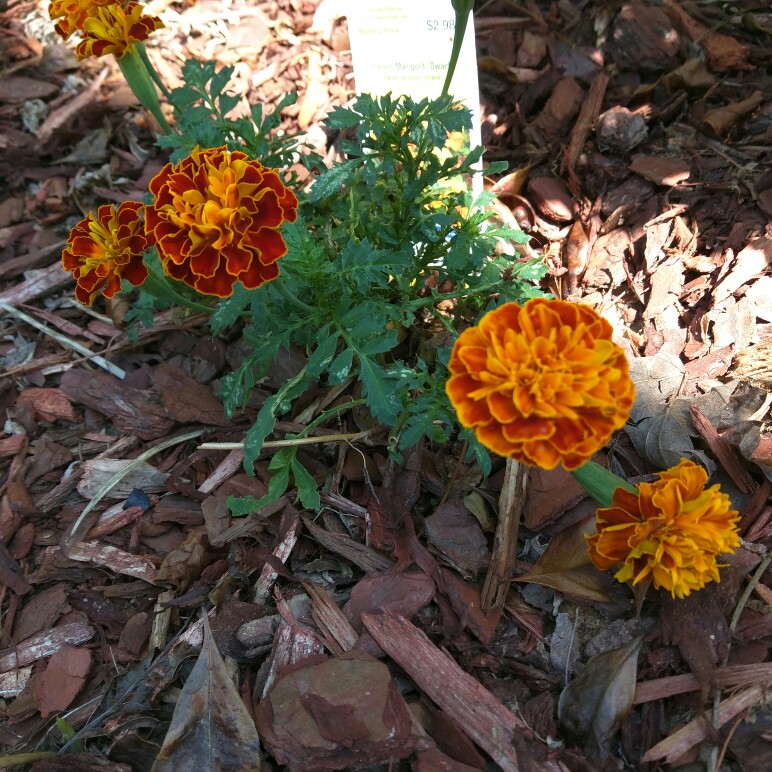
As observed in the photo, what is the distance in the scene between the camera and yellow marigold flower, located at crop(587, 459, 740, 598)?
5.19 ft

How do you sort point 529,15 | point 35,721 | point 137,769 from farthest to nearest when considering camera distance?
point 529,15 → point 35,721 → point 137,769

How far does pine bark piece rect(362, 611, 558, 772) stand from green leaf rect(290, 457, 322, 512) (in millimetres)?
368

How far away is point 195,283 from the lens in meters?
1.68

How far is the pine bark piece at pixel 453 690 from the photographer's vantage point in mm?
1697

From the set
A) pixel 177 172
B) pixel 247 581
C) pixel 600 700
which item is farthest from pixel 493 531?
pixel 177 172

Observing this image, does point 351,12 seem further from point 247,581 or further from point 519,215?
point 247,581

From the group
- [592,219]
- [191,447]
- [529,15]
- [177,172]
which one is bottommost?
[191,447]

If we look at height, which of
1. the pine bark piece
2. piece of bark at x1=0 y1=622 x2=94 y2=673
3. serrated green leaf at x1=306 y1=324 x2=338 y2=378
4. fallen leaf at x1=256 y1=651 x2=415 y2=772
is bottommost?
piece of bark at x1=0 y1=622 x2=94 y2=673

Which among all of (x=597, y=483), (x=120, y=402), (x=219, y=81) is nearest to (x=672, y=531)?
(x=597, y=483)

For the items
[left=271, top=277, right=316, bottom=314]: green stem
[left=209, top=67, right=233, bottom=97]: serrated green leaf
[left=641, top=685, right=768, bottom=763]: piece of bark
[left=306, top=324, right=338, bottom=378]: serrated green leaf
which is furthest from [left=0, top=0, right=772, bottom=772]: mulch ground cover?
Answer: [left=209, top=67, right=233, bottom=97]: serrated green leaf

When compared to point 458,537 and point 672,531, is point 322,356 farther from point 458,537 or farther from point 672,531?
point 672,531

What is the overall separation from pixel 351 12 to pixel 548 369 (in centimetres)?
182

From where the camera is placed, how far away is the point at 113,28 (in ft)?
7.55

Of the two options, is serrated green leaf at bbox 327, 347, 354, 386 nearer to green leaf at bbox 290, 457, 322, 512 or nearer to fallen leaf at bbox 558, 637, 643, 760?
green leaf at bbox 290, 457, 322, 512
